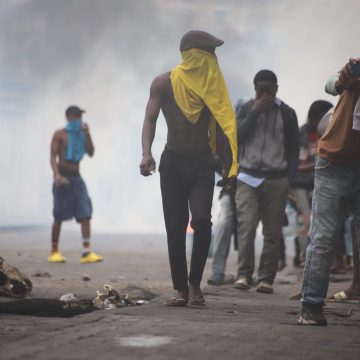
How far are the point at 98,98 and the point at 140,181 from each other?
12.1 ft

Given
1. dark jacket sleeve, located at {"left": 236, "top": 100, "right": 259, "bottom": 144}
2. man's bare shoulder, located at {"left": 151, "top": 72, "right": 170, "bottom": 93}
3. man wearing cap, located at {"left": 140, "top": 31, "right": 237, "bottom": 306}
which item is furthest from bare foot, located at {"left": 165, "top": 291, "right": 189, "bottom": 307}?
dark jacket sleeve, located at {"left": 236, "top": 100, "right": 259, "bottom": 144}

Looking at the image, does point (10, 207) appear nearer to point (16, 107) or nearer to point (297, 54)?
point (16, 107)

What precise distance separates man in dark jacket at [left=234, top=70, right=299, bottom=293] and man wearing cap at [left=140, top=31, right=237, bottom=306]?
1544 mm

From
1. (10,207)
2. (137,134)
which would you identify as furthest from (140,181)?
(10,207)

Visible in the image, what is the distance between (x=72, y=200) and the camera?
12.5 metres

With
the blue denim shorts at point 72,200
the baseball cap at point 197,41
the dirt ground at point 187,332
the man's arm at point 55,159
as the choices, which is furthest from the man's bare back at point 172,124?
the blue denim shorts at point 72,200

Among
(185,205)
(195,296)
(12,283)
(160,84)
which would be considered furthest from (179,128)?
(12,283)

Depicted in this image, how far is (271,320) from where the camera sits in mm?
5867

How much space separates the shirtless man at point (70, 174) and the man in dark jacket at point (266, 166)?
13.4 ft

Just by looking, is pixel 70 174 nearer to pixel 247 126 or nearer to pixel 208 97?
pixel 247 126

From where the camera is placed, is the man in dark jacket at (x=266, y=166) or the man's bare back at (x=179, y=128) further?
the man in dark jacket at (x=266, y=166)

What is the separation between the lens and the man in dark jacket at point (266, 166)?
859cm

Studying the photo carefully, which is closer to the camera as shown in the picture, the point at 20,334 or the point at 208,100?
the point at 20,334

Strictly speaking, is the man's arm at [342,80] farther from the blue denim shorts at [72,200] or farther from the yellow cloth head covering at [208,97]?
the blue denim shorts at [72,200]
